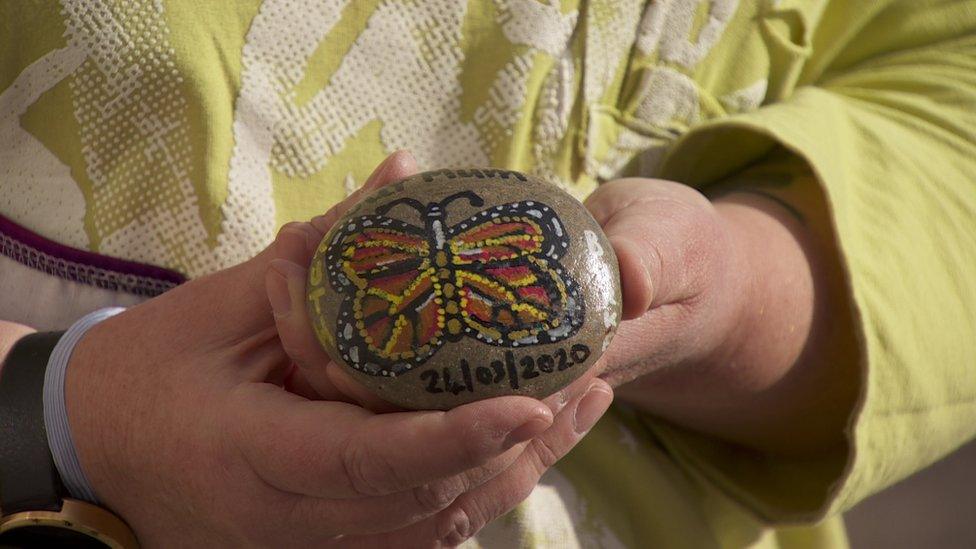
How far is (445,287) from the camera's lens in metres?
0.51

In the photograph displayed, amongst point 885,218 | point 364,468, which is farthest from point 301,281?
point 885,218

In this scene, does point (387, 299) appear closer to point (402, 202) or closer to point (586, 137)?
point (402, 202)

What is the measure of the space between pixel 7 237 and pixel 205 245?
0.47 feet

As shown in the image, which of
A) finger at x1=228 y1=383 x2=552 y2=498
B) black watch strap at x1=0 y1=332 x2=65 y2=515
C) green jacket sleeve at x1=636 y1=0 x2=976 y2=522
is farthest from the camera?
green jacket sleeve at x1=636 y1=0 x2=976 y2=522

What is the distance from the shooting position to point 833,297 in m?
0.76

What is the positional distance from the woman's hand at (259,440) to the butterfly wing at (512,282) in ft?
0.15

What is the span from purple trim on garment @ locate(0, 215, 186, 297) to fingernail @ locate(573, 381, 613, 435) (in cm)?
33

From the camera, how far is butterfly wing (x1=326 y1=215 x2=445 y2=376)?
1.67 ft

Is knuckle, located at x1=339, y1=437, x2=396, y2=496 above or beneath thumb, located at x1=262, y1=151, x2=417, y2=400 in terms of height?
beneath

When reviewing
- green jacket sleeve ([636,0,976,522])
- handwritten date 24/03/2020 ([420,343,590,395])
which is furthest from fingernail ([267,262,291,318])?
green jacket sleeve ([636,0,976,522])

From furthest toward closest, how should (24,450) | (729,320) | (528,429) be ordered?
1. (729,320)
2. (24,450)
3. (528,429)

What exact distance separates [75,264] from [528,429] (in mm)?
395

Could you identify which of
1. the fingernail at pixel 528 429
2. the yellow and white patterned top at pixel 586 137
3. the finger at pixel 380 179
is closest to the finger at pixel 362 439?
the fingernail at pixel 528 429

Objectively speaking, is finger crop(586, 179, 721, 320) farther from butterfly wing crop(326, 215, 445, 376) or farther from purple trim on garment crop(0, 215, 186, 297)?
purple trim on garment crop(0, 215, 186, 297)
